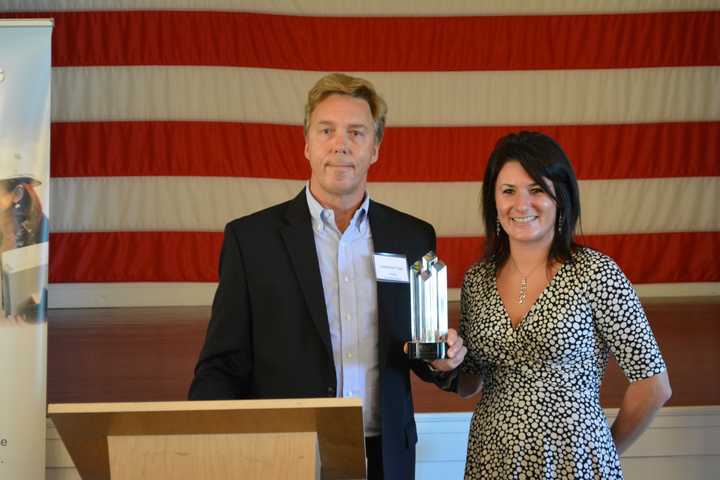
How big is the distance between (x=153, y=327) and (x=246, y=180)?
1.33 meters

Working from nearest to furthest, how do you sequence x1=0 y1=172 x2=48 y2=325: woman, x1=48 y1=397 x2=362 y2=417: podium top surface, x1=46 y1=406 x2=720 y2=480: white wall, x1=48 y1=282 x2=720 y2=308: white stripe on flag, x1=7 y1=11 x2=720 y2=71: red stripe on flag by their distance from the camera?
x1=48 y1=397 x2=362 y2=417: podium top surface → x1=0 y1=172 x2=48 y2=325: woman → x1=46 y1=406 x2=720 y2=480: white wall → x1=7 y1=11 x2=720 y2=71: red stripe on flag → x1=48 y1=282 x2=720 y2=308: white stripe on flag

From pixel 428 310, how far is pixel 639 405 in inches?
21.5

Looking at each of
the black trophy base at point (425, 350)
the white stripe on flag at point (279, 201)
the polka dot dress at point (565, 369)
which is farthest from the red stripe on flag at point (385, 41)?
the black trophy base at point (425, 350)

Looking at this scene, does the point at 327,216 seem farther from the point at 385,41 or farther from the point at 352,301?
the point at 385,41

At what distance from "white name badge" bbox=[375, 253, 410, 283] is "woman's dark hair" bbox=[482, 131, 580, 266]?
0.28 meters

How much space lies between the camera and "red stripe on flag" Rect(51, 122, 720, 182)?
6473mm

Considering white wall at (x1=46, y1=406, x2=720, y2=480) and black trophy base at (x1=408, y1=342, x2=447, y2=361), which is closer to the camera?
black trophy base at (x1=408, y1=342, x2=447, y2=361)

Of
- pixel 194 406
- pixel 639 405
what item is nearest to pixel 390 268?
pixel 639 405

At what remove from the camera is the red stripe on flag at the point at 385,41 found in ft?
21.2

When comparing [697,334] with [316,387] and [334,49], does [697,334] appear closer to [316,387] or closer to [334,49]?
[334,49]

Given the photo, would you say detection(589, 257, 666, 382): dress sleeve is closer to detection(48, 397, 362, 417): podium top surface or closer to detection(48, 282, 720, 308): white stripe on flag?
detection(48, 397, 362, 417): podium top surface

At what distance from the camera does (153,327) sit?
578cm

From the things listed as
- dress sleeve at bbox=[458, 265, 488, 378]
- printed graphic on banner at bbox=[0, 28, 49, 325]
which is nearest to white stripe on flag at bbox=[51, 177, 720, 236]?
printed graphic on banner at bbox=[0, 28, 49, 325]

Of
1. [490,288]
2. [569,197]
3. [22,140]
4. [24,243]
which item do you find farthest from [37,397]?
[569,197]
